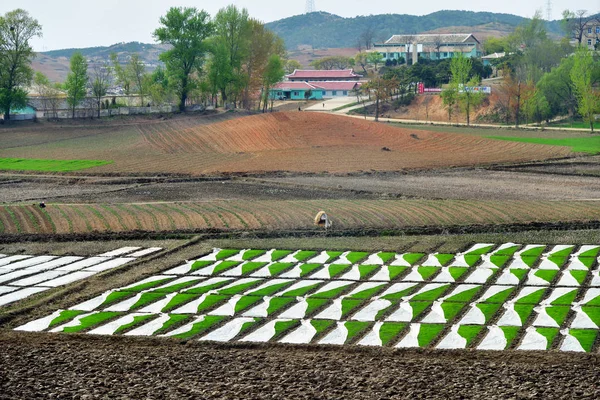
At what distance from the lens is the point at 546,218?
50.5 meters

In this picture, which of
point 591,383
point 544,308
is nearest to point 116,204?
point 544,308

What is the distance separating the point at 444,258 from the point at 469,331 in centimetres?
1096

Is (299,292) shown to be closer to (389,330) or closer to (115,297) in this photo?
(389,330)

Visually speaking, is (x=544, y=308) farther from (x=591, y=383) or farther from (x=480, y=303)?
(x=591, y=383)

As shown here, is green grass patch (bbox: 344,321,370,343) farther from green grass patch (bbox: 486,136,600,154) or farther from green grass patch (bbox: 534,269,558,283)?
green grass patch (bbox: 486,136,600,154)

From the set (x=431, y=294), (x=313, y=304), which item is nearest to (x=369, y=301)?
(x=313, y=304)

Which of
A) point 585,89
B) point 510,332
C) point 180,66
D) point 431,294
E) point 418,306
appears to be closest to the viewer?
point 510,332

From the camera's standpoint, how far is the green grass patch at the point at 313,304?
34062mm

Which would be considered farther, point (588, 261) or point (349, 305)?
point (588, 261)

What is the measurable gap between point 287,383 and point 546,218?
2798 cm

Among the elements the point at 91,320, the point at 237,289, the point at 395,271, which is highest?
the point at 91,320

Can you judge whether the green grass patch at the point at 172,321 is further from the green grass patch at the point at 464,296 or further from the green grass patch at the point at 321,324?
the green grass patch at the point at 464,296

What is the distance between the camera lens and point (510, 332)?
31109 mm

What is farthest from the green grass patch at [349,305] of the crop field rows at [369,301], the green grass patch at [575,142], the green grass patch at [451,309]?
the green grass patch at [575,142]
